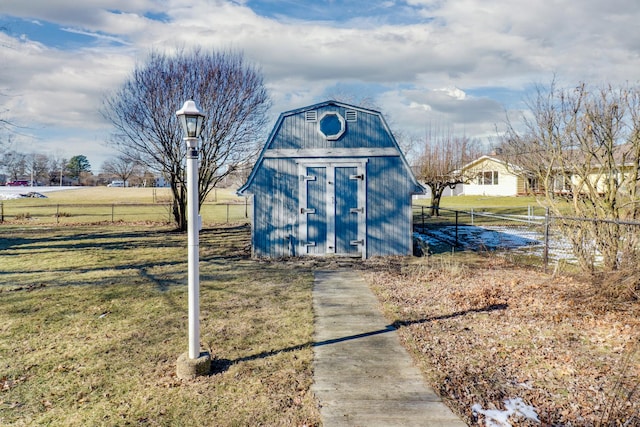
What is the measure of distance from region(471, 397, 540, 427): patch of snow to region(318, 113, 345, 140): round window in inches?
314

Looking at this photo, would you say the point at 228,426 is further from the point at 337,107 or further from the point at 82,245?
the point at 82,245

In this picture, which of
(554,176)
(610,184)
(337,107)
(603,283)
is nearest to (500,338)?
(603,283)

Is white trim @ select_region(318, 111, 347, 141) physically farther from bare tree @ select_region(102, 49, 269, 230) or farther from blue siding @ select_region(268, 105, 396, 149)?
bare tree @ select_region(102, 49, 269, 230)

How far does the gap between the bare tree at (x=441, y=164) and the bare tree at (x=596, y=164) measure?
15.7m

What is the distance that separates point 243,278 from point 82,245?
8.10 metres

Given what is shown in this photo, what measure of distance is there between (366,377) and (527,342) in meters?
2.19

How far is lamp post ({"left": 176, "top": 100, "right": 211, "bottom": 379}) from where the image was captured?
3.98 m

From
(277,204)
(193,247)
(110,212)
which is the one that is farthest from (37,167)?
(193,247)

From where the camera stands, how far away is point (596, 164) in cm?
757

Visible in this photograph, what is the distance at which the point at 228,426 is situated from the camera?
3160mm

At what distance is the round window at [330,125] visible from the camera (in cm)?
1050

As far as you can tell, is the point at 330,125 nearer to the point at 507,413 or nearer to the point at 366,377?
the point at 366,377

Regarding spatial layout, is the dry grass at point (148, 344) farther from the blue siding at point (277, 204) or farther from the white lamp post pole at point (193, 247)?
the blue siding at point (277, 204)

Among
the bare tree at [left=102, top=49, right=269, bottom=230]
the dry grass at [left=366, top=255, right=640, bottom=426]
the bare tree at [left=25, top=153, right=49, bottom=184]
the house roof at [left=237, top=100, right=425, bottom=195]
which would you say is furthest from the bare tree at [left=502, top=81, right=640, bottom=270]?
the bare tree at [left=25, top=153, right=49, bottom=184]
